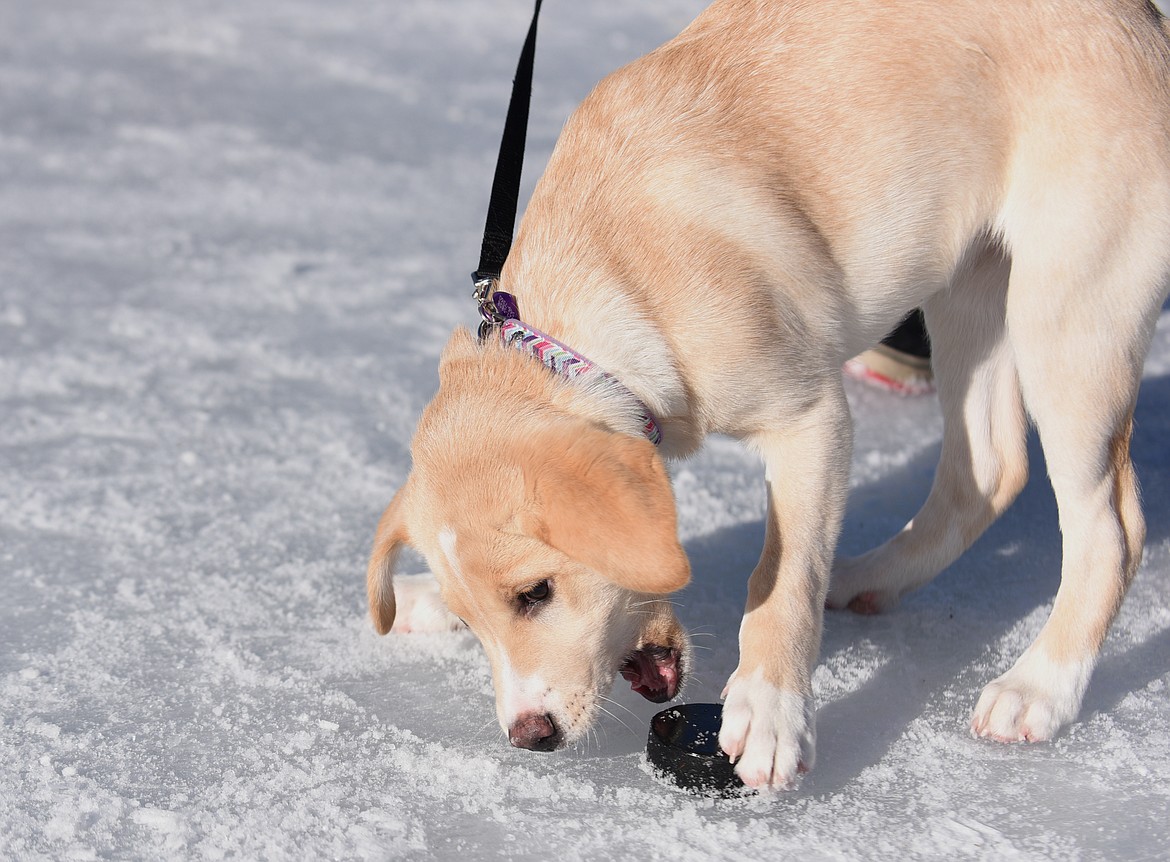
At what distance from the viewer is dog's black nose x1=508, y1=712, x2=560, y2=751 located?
238 cm

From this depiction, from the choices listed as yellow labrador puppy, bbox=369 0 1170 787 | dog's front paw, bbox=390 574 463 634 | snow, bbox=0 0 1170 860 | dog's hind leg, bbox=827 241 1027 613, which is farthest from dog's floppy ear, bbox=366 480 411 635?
dog's hind leg, bbox=827 241 1027 613

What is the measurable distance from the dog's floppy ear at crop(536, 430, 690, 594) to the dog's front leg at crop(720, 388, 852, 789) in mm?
407

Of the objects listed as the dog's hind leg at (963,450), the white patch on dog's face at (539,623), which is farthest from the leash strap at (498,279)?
the dog's hind leg at (963,450)

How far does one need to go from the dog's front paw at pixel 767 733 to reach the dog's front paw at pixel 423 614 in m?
0.83

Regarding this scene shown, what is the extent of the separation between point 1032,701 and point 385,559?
1.39m

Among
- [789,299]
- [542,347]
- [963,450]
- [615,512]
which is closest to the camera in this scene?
[615,512]

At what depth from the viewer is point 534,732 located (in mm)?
2383

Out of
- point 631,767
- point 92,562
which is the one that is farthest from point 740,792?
point 92,562

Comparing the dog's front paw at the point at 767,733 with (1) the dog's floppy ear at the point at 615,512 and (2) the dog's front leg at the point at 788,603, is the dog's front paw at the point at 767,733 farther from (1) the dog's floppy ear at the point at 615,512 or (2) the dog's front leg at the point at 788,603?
(1) the dog's floppy ear at the point at 615,512

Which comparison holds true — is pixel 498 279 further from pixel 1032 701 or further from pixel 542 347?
pixel 1032 701

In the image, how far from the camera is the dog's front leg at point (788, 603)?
7.97ft

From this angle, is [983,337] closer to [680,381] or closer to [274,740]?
[680,381]

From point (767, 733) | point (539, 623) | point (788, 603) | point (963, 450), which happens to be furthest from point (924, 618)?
point (539, 623)

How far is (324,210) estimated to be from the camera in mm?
6062
